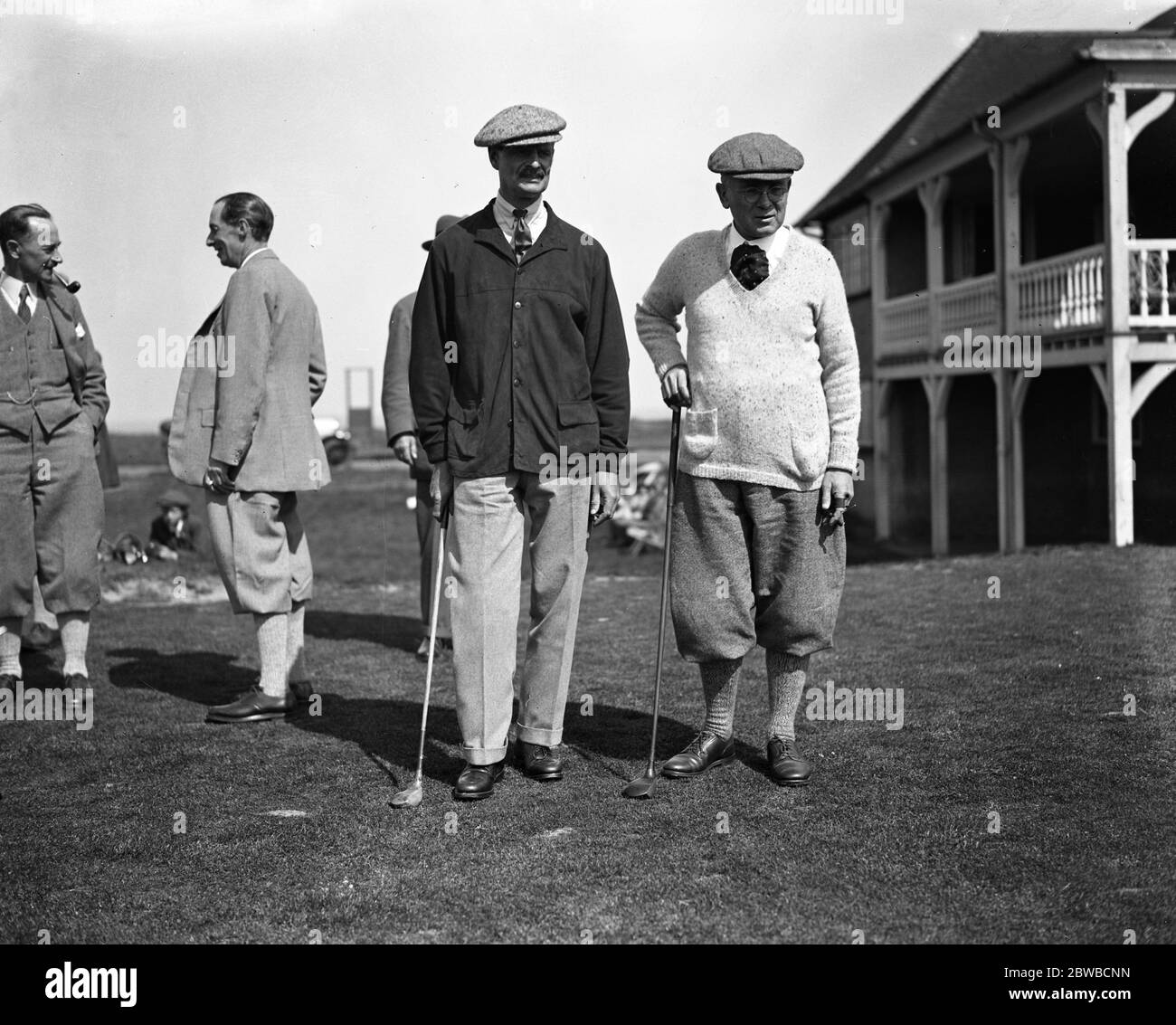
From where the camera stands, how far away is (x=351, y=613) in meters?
11.6

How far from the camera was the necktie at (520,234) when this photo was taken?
530 centimetres

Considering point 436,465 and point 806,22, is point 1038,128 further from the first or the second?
point 436,465

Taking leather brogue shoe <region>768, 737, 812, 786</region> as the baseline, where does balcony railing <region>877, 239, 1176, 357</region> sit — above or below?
above

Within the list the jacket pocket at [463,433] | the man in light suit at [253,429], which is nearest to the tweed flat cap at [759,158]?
the jacket pocket at [463,433]

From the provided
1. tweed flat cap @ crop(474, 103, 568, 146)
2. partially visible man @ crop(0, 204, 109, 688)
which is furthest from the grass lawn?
tweed flat cap @ crop(474, 103, 568, 146)

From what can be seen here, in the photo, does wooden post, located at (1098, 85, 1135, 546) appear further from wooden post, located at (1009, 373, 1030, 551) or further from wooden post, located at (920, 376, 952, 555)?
wooden post, located at (920, 376, 952, 555)

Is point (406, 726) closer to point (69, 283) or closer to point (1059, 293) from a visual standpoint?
point (69, 283)

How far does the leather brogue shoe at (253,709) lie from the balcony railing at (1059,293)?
1110 cm

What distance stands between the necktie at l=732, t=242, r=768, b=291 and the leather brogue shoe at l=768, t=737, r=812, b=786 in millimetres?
1675

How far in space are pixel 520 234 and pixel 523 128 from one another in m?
0.39

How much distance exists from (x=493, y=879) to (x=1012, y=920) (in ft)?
4.79

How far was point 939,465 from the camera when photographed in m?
20.1

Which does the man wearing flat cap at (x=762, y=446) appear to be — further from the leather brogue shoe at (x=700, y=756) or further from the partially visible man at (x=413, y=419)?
the partially visible man at (x=413, y=419)

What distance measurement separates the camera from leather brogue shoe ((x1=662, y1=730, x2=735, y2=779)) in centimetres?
533
